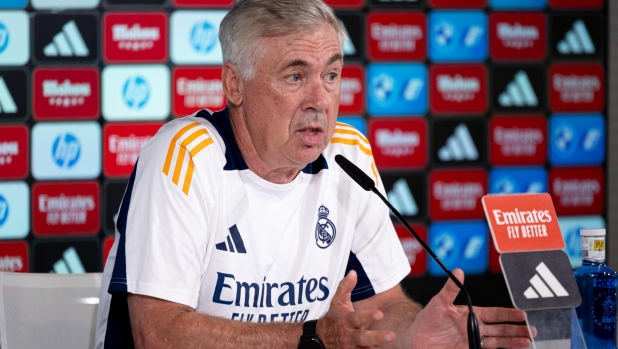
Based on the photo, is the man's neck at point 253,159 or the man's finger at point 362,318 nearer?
the man's finger at point 362,318

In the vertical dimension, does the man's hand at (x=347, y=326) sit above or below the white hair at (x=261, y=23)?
below

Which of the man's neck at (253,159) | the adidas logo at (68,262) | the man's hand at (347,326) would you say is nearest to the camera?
the man's hand at (347,326)

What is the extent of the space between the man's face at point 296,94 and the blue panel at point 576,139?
2.35 meters

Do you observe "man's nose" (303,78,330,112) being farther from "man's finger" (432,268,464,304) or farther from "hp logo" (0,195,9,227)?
"hp logo" (0,195,9,227)

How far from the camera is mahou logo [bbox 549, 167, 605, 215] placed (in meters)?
3.72

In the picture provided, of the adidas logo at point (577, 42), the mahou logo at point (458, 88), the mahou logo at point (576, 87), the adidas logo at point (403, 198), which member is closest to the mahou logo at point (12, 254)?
the adidas logo at point (403, 198)

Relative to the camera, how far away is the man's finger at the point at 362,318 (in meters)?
1.26

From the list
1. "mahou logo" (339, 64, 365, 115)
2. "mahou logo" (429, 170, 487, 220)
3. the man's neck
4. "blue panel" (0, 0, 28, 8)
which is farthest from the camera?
"mahou logo" (429, 170, 487, 220)

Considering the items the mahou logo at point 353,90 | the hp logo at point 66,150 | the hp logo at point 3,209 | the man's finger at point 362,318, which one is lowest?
the hp logo at point 3,209

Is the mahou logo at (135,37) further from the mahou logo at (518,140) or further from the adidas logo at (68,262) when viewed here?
the mahou logo at (518,140)

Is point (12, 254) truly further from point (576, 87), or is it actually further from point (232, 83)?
point (576, 87)

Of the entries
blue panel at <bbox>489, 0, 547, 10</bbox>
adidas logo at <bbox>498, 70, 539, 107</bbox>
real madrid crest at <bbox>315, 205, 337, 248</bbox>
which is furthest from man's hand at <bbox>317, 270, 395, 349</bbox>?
blue panel at <bbox>489, 0, 547, 10</bbox>

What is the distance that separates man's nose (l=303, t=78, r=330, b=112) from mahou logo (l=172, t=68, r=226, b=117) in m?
1.73

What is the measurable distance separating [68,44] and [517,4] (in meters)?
2.15
